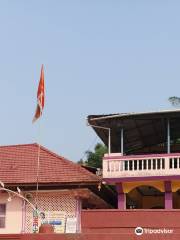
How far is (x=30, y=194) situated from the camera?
66.0ft

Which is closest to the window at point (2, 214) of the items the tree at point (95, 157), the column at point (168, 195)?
the column at point (168, 195)

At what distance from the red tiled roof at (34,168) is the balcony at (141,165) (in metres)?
0.76

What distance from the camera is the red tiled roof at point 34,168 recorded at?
64.8 ft

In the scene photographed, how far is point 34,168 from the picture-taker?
20531 millimetres

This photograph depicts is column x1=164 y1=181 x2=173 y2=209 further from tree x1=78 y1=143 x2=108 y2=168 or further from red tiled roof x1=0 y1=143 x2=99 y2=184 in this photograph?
tree x1=78 y1=143 x2=108 y2=168

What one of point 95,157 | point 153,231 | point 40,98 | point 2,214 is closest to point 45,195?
point 2,214

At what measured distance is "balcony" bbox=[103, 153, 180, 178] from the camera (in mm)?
18453

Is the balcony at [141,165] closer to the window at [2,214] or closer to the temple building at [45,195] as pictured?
the temple building at [45,195]

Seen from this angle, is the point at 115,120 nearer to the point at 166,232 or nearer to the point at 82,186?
the point at 82,186

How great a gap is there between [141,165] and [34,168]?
155 inches

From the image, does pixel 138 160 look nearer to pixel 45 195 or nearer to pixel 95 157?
pixel 45 195

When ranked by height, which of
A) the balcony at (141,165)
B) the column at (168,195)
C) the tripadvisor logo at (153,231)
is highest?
the balcony at (141,165)

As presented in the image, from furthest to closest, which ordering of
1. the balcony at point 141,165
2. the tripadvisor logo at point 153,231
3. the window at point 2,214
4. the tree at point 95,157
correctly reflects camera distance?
the tree at point 95,157 < the window at point 2,214 < the balcony at point 141,165 < the tripadvisor logo at point 153,231

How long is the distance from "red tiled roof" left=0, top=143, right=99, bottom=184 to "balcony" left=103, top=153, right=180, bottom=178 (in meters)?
0.76
